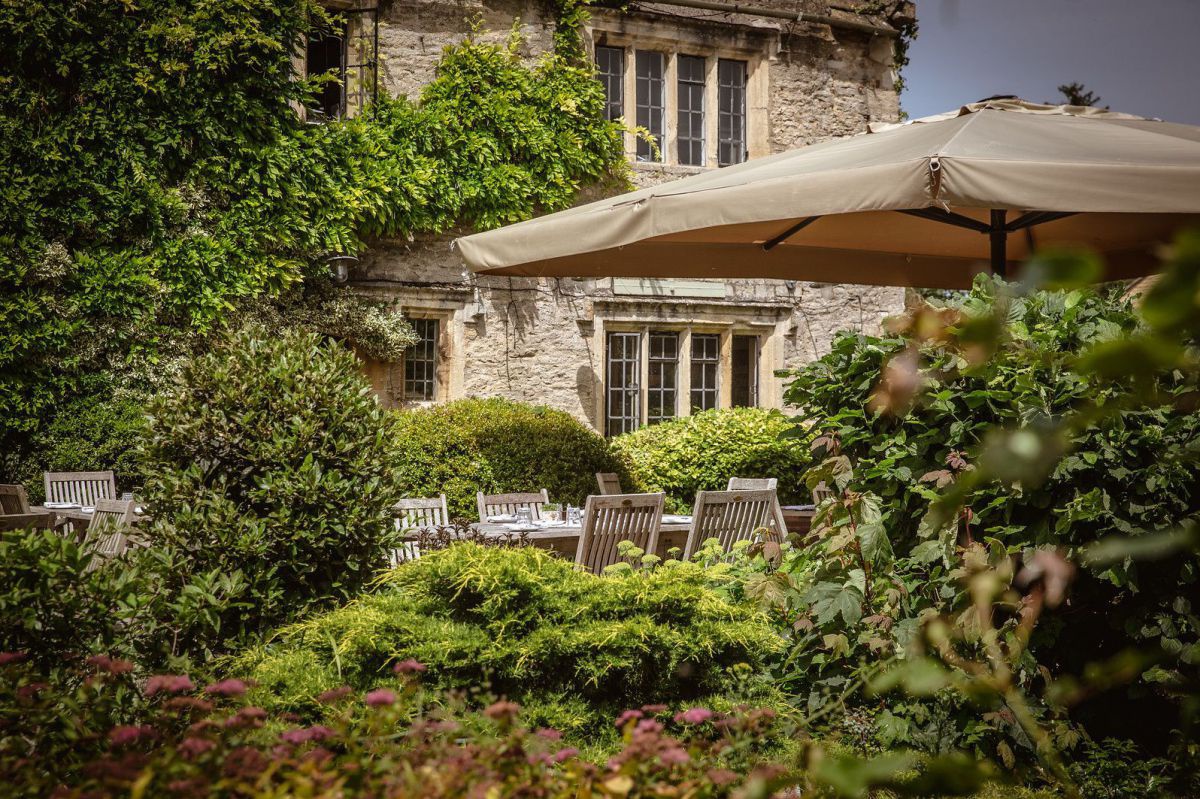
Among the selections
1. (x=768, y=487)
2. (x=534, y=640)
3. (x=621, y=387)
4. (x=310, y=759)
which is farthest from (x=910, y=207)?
(x=621, y=387)

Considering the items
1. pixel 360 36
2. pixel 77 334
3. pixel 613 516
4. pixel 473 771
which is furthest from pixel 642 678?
pixel 360 36

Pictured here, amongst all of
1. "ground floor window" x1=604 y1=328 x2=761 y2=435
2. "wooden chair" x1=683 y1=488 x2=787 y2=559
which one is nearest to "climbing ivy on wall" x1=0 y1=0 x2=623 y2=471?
"ground floor window" x1=604 y1=328 x2=761 y2=435

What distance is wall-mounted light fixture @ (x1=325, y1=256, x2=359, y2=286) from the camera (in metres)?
10.0

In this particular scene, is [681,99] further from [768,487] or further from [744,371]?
[768,487]

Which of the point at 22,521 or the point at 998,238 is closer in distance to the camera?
the point at 22,521

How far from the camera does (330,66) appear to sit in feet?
35.8

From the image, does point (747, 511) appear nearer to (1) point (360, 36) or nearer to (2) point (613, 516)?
(2) point (613, 516)

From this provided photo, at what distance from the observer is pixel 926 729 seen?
329 cm

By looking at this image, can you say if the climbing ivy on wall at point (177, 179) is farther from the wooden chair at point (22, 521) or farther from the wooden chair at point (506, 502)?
the wooden chair at point (22, 521)

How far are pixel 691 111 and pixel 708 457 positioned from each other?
4.70 meters

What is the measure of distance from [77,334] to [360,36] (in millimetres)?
4518

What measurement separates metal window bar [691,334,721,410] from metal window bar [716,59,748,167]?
7.76 ft

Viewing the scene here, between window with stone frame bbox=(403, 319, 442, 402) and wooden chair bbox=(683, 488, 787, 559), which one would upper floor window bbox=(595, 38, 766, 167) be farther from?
wooden chair bbox=(683, 488, 787, 559)

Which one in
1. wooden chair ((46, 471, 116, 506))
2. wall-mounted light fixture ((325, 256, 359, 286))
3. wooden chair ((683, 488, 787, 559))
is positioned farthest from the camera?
wall-mounted light fixture ((325, 256, 359, 286))
